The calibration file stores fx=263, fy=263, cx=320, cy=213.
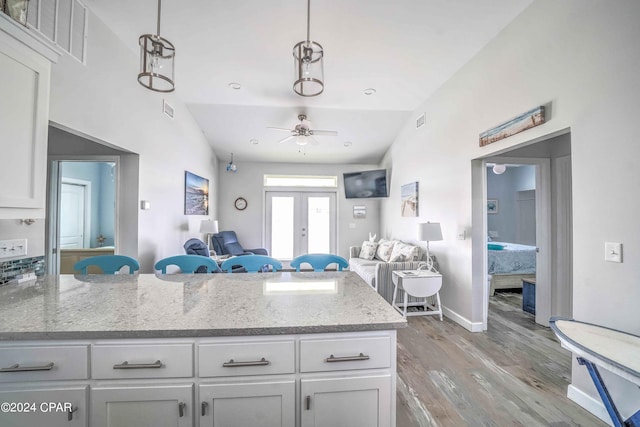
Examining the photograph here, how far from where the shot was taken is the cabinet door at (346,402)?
1.07 metres

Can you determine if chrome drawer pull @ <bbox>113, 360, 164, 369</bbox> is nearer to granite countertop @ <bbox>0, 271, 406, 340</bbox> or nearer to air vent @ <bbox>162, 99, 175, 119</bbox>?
granite countertop @ <bbox>0, 271, 406, 340</bbox>

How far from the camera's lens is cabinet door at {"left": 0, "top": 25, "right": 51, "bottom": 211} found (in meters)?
1.29

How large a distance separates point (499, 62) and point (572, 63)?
2.76 ft

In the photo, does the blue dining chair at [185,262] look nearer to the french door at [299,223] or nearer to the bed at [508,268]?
the french door at [299,223]

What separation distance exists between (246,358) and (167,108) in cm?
404

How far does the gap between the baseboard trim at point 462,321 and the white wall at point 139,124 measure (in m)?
3.99

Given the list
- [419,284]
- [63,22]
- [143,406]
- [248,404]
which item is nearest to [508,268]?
[419,284]

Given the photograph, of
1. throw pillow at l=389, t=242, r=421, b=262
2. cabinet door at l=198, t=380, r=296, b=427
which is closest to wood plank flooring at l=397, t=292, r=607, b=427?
throw pillow at l=389, t=242, r=421, b=262

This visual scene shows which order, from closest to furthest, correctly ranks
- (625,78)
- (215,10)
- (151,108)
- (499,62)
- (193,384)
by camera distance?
1. (193,384)
2. (625,78)
3. (215,10)
4. (499,62)
5. (151,108)

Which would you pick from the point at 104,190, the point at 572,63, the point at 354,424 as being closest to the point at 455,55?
the point at 572,63

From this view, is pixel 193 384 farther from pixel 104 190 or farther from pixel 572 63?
pixel 104 190

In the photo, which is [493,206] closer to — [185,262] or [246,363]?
[185,262]

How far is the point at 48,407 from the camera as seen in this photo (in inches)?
39.2

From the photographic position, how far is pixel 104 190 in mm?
4781
